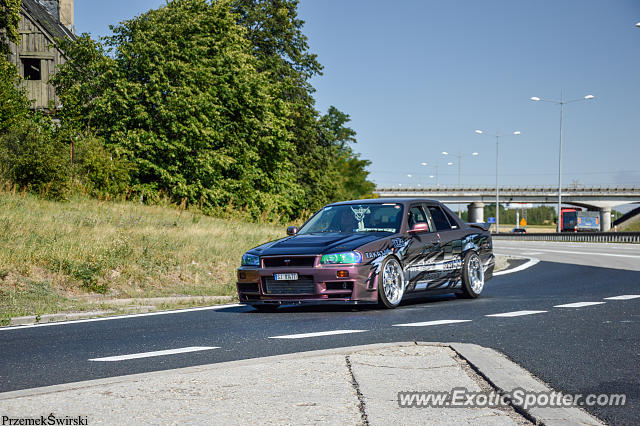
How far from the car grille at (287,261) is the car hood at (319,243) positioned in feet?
0.22

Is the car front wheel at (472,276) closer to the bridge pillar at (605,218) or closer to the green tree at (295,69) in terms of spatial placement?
the green tree at (295,69)

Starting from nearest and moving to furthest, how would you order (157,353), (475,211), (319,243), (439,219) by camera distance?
(157,353), (319,243), (439,219), (475,211)

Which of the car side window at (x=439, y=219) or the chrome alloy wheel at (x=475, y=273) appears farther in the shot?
the chrome alloy wheel at (x=475, y=273)

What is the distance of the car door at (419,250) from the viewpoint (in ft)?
36.9

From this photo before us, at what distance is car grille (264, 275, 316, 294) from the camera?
10.3 m

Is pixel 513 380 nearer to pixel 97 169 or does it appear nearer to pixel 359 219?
pixel 359 219

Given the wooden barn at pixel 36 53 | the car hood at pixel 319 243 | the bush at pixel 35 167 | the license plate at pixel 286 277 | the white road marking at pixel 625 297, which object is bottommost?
the white road marking at pixel 625 297

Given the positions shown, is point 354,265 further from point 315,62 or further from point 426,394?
point 315,62

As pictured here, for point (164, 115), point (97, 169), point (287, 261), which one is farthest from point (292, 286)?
point (164, 115)

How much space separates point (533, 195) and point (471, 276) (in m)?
104

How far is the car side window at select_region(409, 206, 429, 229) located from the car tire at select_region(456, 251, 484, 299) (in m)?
1.03

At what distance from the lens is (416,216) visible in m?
12.0

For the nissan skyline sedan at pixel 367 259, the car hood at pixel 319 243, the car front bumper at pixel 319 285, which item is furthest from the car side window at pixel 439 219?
the car front bumper at pixel 319 285

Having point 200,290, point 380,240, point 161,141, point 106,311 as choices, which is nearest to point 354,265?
point 380,240
